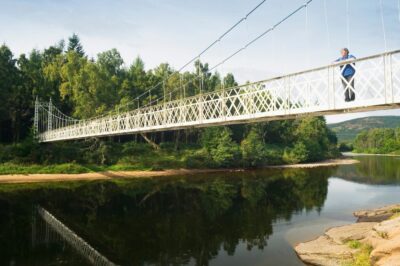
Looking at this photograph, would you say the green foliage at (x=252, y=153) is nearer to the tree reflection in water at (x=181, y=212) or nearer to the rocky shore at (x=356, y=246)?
the tree reflection in water at (x=181, y=212)

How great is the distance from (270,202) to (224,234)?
379 inches

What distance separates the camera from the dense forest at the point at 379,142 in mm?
106438

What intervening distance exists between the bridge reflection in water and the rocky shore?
8.27m

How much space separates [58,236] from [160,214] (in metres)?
6.85

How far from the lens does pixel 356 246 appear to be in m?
15.4

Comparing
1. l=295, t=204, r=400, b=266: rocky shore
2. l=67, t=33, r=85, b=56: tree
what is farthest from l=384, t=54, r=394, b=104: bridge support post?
l=67, t=33, r=85, b=56: tree

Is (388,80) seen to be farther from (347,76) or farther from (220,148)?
(220,148)

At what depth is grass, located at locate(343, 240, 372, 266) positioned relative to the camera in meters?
13.5

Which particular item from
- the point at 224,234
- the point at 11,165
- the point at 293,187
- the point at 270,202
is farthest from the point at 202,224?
the point at 11,165

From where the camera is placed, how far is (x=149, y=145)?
54062 mm

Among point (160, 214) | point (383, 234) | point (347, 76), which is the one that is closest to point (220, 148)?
Result: point (160, 214)

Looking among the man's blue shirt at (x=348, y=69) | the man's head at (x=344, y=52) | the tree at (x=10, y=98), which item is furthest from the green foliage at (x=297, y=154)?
the man's head at (x=344, y=52)

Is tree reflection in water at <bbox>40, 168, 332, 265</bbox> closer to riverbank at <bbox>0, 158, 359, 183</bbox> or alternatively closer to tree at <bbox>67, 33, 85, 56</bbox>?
riverbank at <bbox>0, 158, 359, 183</bbox>

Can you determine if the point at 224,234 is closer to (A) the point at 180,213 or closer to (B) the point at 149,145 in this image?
(A) the point at 180,213
